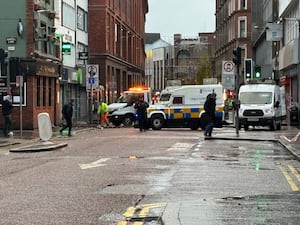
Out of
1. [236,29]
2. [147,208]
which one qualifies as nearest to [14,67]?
[147,208]

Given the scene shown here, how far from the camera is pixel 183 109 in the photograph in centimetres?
3538

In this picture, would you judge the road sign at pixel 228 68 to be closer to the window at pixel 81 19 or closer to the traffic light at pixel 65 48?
the traffic light at pixel 65 48

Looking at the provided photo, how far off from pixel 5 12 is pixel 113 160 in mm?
21304

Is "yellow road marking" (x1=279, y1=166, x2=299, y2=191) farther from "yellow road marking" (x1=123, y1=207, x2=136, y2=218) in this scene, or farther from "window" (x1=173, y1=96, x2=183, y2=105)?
"window" (x1=173, y1=96, x2=183, y2=105)

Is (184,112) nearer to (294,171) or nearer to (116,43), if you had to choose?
(294,171)

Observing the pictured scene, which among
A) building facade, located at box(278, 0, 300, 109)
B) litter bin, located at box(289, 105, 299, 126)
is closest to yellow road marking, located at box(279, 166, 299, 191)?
litter bin, located at box(289, 105, 299, 126)

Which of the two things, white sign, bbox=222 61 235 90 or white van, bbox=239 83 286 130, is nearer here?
white sign, bbox=222 61 235 90

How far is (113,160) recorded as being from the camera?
1728 cm

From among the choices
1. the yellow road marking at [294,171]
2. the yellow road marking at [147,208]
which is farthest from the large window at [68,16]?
the yellow road marking at [147,208]

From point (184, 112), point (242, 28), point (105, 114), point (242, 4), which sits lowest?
point (105, 114)

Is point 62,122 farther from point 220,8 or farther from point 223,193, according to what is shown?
point 220,8

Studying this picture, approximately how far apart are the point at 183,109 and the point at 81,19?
20.5 meters

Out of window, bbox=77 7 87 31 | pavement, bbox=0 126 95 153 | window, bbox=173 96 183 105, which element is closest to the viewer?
pavement, bbox=0 126 95 153

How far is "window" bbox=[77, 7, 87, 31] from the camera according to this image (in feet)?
169
